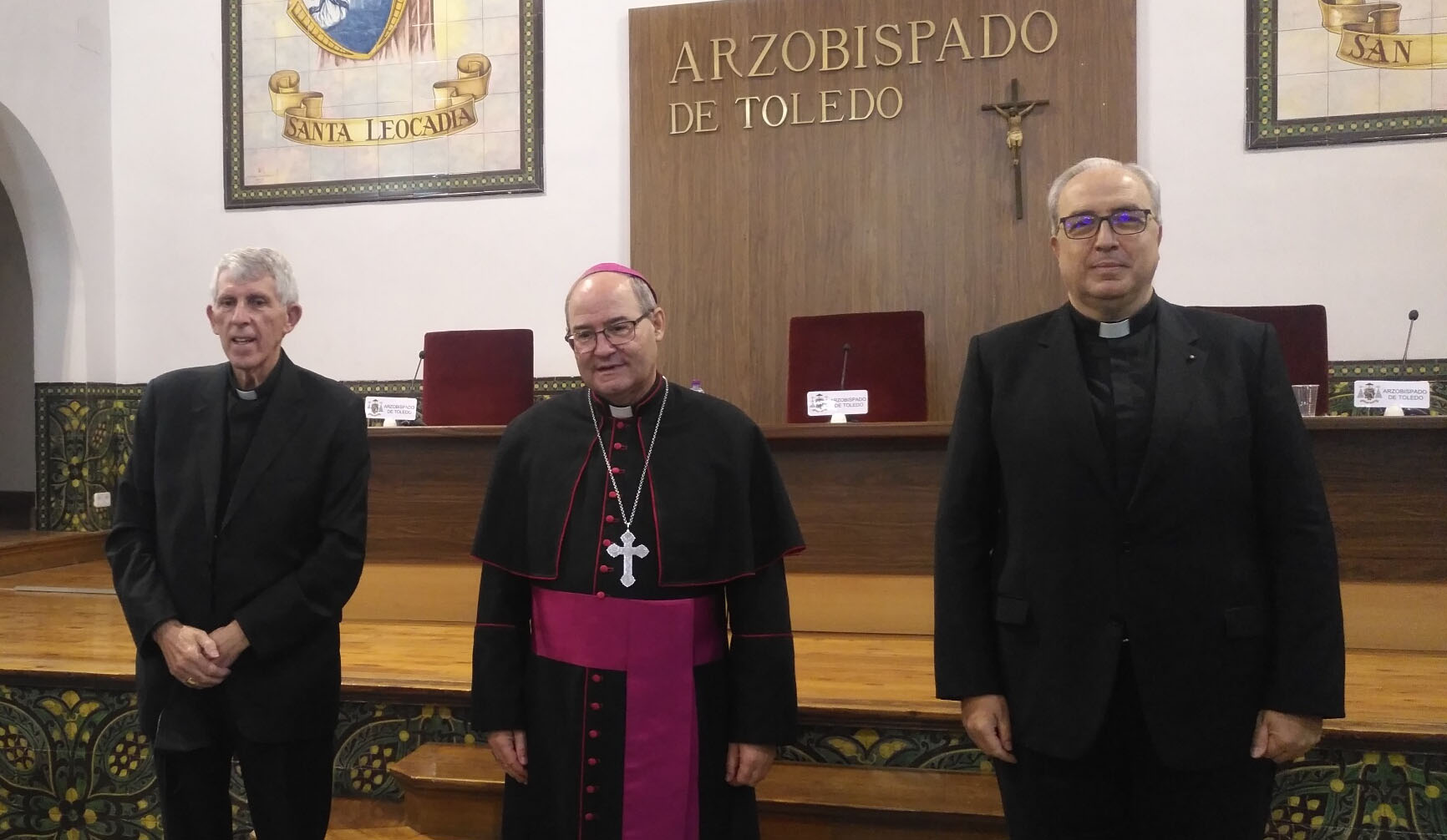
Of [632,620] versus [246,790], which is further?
[246,790]

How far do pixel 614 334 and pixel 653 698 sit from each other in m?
0.68

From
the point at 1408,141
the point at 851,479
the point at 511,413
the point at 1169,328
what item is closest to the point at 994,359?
the point at 1169,328

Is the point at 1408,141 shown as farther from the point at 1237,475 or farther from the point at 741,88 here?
the point at 1237,475

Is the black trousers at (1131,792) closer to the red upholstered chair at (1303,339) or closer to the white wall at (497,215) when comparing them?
the red upholstered chair at (1303,339)

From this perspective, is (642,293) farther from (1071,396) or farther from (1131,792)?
(1131,792)

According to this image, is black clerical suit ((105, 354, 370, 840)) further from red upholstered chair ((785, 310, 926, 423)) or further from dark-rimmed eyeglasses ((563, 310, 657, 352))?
red upholstered chair ((785, 310, 926, 423))

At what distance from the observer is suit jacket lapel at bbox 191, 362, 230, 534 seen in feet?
6.94

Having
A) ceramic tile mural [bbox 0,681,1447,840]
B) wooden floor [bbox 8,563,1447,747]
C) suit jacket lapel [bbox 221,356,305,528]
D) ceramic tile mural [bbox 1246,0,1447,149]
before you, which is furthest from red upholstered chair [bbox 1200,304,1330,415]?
suit jacket lapel [bbox 221,356,305,528]

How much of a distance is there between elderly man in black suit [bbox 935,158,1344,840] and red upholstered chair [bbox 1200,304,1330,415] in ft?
8.04

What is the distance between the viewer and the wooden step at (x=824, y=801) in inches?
98.0

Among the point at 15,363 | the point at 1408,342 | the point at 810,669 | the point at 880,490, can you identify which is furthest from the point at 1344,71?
the point at 15,363

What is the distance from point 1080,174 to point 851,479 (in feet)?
6.76

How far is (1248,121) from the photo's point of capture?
4977mm

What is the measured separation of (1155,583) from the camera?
163 centimetres
